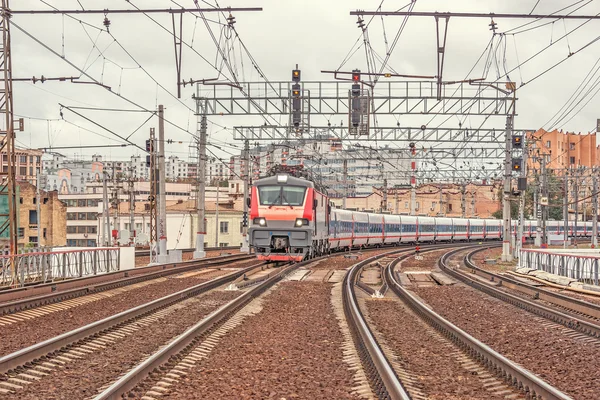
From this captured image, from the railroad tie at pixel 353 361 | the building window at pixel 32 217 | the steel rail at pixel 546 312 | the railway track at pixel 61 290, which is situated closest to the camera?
the railroad tie at pixel 353 361

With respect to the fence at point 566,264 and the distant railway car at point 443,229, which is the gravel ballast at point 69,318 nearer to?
the fence at point 566,264

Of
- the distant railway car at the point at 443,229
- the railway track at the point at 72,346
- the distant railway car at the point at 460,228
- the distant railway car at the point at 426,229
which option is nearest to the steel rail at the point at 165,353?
the railway track at the point at 72,346

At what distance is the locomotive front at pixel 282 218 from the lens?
2833 centimetres

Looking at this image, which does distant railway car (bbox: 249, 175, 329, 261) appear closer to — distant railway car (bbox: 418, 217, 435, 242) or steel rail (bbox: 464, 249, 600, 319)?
steel rail (bbox: 464, 249, 600, 319)

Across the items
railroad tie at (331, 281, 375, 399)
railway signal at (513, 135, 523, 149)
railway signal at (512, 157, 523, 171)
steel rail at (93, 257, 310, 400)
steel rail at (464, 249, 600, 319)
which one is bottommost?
steel rail at (464, 249, 600, 319)

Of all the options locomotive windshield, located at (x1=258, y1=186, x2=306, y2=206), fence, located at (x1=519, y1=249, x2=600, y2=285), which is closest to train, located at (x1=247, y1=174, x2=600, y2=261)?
locomotive windshield, located at (x1=258, y1=186, x2=306, y2=206)

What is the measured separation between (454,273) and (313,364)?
58.1 ft

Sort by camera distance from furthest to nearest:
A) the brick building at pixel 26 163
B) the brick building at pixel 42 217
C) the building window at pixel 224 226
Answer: the brick building at pixel 26 163
the building window at pixel 224 226
the brick building at pixel 42 217

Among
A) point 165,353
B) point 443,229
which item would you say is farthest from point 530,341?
point 443,229

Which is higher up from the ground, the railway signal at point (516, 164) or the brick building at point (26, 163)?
the brick building at point (26, 163)

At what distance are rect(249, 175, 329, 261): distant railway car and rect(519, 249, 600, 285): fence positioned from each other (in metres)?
8.46

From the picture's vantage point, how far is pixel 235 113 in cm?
3481

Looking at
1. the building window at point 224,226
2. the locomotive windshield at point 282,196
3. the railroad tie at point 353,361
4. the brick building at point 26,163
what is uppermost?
the brick building at point 26,163

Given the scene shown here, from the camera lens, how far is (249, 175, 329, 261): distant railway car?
28328mm
